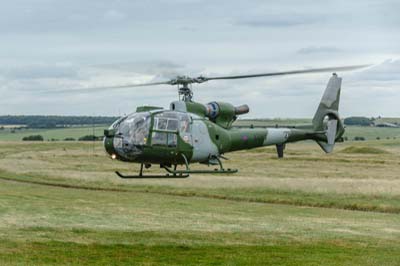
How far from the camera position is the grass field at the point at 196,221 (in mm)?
25467

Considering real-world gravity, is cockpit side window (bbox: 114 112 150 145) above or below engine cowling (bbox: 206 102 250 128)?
below

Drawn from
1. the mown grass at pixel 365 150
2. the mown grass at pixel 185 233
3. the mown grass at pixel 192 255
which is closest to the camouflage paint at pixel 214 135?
the mown grass at pixel 192 255

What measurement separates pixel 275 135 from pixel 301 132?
2.27 m

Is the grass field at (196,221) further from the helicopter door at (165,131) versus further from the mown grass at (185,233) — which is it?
the helicopter door at (165,131)

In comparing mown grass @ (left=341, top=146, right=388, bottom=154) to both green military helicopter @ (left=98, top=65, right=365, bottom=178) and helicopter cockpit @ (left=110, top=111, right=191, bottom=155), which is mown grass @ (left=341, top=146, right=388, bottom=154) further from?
helicopter cockpit @ (left=110, top=111, right=191, bottom=155)

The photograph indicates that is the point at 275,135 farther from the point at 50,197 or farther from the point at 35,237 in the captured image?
the point at 50,197

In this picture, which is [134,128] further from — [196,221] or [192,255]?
[196,221]

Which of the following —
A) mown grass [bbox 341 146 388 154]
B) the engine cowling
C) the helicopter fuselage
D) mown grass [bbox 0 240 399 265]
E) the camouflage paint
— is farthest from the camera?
mown grass [bbox 341 146 388 154]

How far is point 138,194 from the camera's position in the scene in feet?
175

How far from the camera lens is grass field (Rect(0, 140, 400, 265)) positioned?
25.5 metres

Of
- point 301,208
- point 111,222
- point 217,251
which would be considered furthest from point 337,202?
point 217,251

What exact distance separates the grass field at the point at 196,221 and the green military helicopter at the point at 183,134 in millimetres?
3388

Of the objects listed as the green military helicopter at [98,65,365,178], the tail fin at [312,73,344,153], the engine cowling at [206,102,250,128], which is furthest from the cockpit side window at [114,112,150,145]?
the tail fin at [312,73,344,153]

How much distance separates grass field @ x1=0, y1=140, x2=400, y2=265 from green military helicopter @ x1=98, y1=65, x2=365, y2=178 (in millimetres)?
3388
